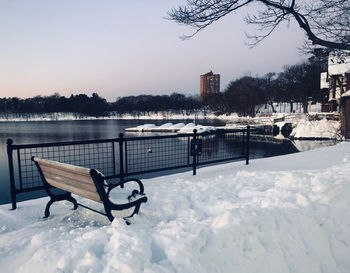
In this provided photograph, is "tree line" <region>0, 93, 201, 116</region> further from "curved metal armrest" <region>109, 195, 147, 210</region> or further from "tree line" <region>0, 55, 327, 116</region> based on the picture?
"curved metal armrest" <region>109, 195, 147, 210</region>

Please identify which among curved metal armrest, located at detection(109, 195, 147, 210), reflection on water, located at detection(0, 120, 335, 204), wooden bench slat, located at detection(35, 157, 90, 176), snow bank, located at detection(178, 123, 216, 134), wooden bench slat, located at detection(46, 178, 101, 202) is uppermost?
wooden bench slat, located at detection(35, 157, 90, 176)

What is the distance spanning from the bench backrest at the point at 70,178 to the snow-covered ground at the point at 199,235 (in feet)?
1.73

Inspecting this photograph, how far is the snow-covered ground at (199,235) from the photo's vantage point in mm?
2801

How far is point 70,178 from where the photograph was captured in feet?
12.5

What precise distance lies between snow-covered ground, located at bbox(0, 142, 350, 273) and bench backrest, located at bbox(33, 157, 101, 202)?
53 cm

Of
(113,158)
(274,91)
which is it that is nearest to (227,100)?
(274,91)

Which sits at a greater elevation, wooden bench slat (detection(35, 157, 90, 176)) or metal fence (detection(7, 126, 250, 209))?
wooden bench slat (detection(35, 157, 90, 176))

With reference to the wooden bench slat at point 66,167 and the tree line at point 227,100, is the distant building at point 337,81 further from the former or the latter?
the wooden bench slat at point 66,167

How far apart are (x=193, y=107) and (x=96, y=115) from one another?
47.6 metres

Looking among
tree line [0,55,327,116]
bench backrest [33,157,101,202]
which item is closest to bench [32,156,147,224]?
bench backrest [33,157,101,202]

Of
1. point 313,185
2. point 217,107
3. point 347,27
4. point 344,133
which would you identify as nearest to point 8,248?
point 313,185

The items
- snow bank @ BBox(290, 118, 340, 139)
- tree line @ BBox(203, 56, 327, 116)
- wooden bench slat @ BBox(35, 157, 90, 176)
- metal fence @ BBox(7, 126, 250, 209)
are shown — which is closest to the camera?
wooden bench slat @ BBox(35, 157, 90, 176)

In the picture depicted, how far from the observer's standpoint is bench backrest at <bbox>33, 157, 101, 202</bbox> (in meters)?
3.48

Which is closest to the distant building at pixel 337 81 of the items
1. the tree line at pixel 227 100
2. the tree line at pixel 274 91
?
the tree line at pixel 274 91
